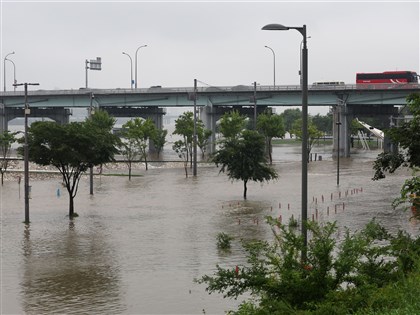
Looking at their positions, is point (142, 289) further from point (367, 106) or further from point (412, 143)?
point (367, 106)

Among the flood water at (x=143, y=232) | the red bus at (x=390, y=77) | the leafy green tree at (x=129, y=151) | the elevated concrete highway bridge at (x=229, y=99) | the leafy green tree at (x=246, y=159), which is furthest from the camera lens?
the red bus at (x=390, y=77)

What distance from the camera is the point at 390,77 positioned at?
101 meters

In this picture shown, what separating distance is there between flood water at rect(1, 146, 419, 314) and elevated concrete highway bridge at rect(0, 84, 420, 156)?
112 ft

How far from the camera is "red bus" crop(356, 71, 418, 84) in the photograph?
3944 inches

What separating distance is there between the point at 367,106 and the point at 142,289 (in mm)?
90897

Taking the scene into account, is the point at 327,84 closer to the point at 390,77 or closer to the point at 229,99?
the point at 390,77

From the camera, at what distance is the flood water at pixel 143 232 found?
851 inches

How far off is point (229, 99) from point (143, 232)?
7626 cm

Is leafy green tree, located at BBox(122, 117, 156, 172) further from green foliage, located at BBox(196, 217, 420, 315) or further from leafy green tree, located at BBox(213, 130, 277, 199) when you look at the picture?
green foliage, located at BBox(196, 217, 420, 315)

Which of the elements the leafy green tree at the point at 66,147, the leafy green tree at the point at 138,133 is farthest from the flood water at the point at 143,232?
the leafy green tree at the point at 138,133

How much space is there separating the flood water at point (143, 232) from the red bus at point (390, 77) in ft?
123

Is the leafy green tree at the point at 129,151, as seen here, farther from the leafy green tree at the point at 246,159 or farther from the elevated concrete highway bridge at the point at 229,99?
the leafy green tree at the point at 246,159

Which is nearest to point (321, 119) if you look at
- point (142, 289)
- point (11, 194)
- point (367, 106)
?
point (367, 106)

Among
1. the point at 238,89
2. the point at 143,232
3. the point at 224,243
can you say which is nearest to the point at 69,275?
the point at 224,243
